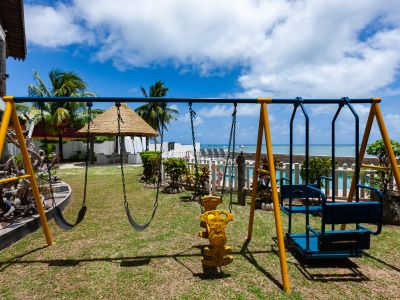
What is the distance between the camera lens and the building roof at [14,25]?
11232mm

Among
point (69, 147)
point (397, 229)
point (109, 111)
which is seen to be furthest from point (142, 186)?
point (69, 147)

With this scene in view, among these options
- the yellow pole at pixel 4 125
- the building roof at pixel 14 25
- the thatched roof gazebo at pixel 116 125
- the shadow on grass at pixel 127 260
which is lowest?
the shadow on grass at pixel 127 260

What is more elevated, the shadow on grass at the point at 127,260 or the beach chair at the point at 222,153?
the beach chair at the point at 222,153

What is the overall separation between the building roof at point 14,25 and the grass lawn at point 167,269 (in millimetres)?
10331

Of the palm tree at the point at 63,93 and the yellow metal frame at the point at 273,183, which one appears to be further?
the palm tree at the point at 63,93

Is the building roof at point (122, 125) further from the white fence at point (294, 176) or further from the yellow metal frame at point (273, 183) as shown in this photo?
the yellow metal frame at point (273, 183)

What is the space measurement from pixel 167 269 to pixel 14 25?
1350cm

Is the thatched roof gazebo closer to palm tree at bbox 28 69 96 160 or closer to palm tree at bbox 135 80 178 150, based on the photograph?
palm tree at bbox 28 69 96 160

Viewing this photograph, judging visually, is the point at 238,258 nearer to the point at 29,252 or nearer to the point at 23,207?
the point at 29,252

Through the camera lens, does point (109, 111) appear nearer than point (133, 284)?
No

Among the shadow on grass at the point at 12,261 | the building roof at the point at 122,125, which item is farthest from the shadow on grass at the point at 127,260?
the building roof at the point at 122,125

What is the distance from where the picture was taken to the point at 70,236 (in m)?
5.25

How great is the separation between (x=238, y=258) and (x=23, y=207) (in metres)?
4.53

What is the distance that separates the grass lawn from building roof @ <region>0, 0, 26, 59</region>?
33.9ft
